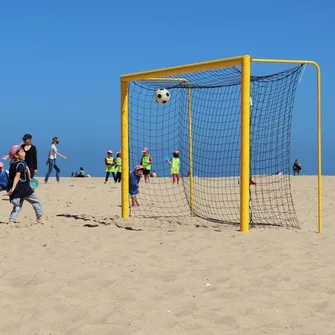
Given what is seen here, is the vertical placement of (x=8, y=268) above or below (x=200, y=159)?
below

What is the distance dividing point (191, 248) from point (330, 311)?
290cm

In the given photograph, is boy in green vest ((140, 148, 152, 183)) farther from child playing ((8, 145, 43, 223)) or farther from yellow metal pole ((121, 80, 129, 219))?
child playing ((8, 145, 43, 223))

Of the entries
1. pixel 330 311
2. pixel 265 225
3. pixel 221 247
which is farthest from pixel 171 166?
pixel 330 311

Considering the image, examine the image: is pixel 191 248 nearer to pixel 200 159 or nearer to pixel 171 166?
pixel 200 159

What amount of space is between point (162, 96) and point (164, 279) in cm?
536

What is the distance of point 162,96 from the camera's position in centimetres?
1131

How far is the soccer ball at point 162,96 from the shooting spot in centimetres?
1131

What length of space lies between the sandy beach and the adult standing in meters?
1.68

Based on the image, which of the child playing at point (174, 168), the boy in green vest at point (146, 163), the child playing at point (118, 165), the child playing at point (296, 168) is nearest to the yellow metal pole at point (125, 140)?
the child playing at point (174, 168)

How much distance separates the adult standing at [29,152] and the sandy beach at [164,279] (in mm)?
1677

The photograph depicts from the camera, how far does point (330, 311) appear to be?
540 centimetres

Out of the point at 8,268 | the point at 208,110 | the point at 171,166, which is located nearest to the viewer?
the point at 8,268

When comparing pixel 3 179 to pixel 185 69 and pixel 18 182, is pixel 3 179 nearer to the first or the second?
pixel 18 182

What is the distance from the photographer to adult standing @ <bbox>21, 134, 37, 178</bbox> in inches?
456
